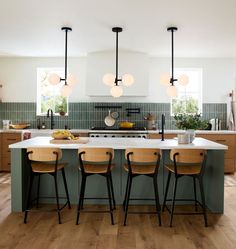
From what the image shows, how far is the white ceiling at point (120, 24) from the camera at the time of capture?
3.54 m

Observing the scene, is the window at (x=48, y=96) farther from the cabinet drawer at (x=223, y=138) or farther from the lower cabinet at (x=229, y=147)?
the cabinet drawer at (x=223, y=138)

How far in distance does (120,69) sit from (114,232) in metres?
3.61

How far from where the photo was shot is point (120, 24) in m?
4.25

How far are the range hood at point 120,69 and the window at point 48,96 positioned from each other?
41.4 inches

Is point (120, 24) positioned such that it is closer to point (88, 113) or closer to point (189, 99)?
point (88, 113)

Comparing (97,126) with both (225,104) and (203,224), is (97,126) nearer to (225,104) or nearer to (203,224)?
(225,104)

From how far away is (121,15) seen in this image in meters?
3.88

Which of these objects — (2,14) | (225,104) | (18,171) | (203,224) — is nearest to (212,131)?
(225,104)

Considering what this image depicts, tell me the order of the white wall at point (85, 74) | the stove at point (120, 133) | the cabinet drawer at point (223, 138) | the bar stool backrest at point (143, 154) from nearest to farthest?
the bar stool backrest at point (143, 154)
the stove at point (120, 133)
the cabinet drawer at point (223, 138)
the white wall at point (85, 74)

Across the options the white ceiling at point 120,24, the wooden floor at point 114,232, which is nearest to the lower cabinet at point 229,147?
the white ceiling at point 120,24

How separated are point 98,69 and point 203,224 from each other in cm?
372

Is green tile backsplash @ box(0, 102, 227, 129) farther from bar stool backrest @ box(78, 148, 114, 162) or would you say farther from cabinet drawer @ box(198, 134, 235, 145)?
bar stool backrest @ box(78, 148, 114, 162)

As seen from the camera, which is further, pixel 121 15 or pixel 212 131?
pixel 212 131

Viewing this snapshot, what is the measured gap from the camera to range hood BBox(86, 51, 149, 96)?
6.12 m
